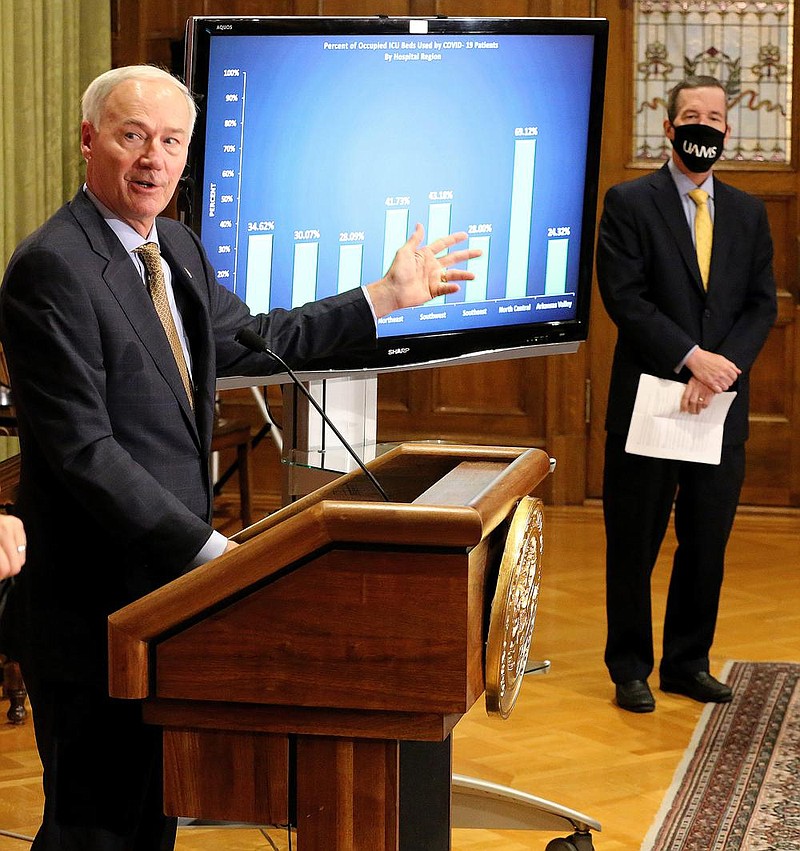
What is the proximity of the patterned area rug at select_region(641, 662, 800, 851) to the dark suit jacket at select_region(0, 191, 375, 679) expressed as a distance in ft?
5.55

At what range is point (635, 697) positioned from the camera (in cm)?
426

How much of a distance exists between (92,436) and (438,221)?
5.20 feet

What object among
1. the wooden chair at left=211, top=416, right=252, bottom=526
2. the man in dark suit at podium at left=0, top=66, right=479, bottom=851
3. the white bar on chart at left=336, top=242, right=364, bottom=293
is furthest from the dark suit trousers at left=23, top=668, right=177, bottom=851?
the wooden chair at left=211, top=416, right=252, bottom=526

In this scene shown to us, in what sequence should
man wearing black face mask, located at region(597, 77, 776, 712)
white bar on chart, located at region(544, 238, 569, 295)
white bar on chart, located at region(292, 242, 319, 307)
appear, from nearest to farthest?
white bar on chart, located at region(292, 242, 319, 307) < white bar on chart, located at region(544, 238, 569, 295) < man wearing black face mask, located at region(597, 77, 776, 712)

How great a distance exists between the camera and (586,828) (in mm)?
3102

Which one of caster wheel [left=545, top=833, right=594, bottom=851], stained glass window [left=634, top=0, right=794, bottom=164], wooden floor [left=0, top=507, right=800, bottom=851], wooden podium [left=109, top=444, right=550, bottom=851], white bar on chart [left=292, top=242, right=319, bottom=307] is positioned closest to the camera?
wooden podium [left=109, top=444, right=550, bottom=851]

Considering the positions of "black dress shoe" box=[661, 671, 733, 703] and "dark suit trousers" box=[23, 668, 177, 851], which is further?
"black dress shoe" box=[661, 671, 733, 703]

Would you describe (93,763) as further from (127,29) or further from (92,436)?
(127,29)

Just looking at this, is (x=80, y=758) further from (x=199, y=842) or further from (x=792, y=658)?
(x=792, y=658)

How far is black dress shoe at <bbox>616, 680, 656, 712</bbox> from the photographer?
13.9 ft

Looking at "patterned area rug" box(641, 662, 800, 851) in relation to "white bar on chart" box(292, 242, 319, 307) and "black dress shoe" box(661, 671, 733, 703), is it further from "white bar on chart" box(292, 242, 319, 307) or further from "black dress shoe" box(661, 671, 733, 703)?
"white bar on chart" box(292, 242, 319, 307)

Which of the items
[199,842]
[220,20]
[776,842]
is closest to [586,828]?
[776,842]

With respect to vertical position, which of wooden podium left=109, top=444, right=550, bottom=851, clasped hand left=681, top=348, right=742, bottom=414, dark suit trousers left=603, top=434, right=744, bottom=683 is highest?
clasped hand left=681, top=348, right=742, bottom=414

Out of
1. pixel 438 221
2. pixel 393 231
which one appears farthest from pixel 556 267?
pixel 393 231
